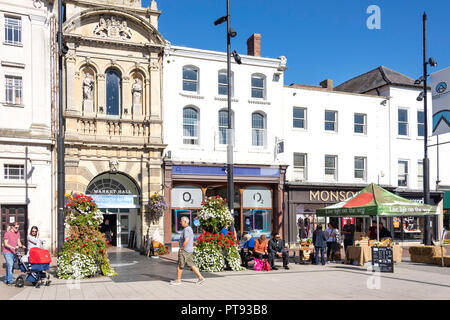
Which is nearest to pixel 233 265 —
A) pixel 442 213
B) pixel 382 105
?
pixel 382 105

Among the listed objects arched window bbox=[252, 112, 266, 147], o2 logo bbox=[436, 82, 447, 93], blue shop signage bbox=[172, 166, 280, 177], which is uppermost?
o2 logo bbox=[436, 82, 447, 93]

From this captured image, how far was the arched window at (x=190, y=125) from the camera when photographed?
86.8ft

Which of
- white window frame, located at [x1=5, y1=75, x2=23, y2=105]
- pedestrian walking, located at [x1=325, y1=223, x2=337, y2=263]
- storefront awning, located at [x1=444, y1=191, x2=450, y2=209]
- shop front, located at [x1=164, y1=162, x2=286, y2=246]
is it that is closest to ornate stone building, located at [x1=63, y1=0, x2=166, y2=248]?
shop front, located at [x1=164, y1=162, x2=286, y2=246]

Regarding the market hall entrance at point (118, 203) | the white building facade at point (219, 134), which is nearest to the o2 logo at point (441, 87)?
the white building facade at point (219, 134)

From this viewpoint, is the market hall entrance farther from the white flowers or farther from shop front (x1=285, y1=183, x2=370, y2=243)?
the white flowers

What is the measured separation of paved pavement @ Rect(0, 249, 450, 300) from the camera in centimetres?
1153

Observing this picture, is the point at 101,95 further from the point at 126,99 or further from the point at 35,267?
the point at 35,267

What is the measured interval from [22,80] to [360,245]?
1605 cm

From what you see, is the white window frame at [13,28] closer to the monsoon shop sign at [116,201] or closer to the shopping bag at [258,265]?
the monsoon shop sign at [116,201]

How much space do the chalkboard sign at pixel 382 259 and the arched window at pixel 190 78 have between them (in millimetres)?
14109

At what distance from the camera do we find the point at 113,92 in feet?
82.8

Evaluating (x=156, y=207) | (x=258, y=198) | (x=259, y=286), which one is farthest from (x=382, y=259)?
(x=258, y=198)

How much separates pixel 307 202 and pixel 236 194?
415cm

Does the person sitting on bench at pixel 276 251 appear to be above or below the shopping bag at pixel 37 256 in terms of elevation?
below
